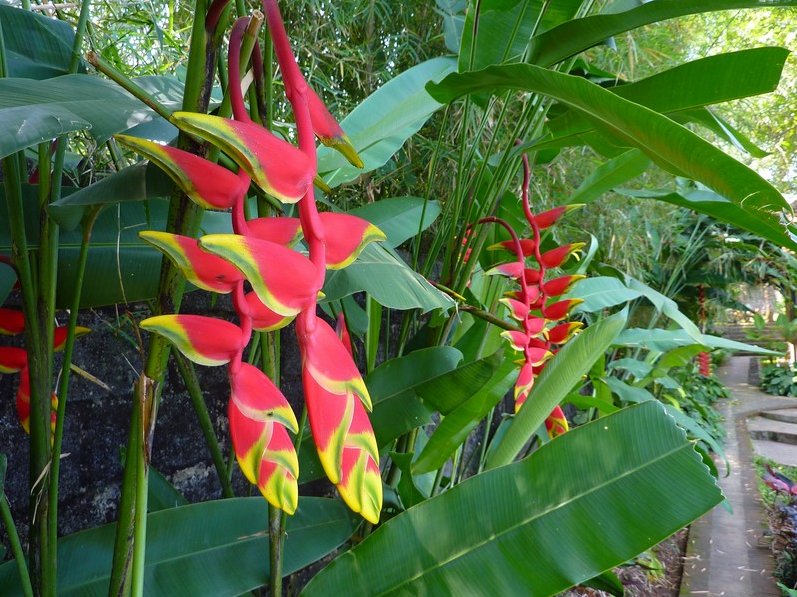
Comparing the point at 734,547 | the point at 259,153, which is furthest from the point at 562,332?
the point at 734,547

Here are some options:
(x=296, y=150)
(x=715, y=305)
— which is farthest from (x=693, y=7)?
(x=715, y=305)

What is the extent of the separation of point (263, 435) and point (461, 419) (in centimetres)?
55

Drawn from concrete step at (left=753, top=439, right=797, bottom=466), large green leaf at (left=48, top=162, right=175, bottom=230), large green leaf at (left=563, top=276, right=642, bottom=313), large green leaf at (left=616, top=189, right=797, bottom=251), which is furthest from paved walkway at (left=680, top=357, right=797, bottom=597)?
large green leaf at (left=48, top=162, right=175, bottom=230)

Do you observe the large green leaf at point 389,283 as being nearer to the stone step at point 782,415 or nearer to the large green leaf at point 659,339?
the large green leaf at point 659,339

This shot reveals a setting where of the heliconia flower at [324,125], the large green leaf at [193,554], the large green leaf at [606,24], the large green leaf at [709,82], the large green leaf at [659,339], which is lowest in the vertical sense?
the large green leaf at [659,339]

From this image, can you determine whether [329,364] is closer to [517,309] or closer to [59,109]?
[59,109]

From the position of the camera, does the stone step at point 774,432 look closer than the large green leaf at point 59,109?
No

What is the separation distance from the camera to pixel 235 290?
233 millimetres

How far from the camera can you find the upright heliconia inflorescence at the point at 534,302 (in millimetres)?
688

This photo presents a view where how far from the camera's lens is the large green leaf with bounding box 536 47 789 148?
50 centimetres

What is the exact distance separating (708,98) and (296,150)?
0.49 metres

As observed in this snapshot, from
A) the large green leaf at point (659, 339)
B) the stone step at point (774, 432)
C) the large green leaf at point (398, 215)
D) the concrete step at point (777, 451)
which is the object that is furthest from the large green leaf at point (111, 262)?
the stone step at point (774, 432)

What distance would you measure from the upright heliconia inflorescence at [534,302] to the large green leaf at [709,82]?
184 millimetres

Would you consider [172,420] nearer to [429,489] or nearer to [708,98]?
[429,489]
